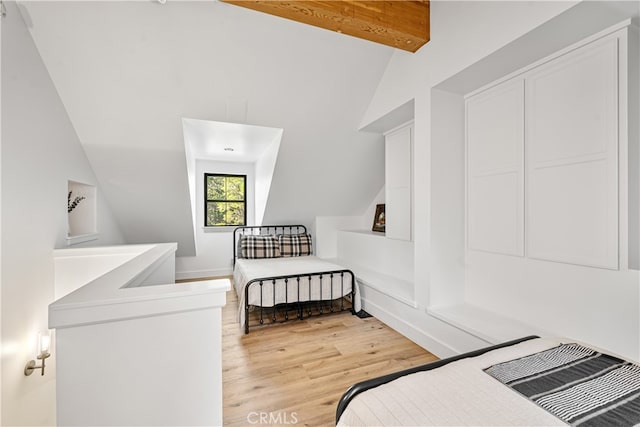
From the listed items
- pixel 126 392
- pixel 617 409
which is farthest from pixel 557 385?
pixel 126 392

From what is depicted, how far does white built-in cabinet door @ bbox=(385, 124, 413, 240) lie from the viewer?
316cm

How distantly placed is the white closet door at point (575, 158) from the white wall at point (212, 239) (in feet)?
13.6

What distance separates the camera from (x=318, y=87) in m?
2.88

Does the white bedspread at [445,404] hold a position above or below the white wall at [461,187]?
below

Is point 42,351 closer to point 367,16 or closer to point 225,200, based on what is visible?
point 225,200

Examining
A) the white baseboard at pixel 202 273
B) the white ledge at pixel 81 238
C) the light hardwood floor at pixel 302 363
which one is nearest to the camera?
the light hardwood floor at pixel 302 363

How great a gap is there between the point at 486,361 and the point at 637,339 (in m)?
1.01

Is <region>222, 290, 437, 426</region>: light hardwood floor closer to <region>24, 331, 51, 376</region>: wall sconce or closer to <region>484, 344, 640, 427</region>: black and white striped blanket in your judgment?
<region>484, 344, 640, 427</region>: black and white striped blanket

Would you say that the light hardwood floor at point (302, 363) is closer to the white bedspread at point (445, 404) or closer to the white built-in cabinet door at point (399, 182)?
the white bedspread at point (445, 404)

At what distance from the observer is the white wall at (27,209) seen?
5.71 feet

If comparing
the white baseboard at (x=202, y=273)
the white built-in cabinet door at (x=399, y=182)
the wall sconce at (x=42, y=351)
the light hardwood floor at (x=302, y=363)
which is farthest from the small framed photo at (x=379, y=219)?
the wall sconce at (x=42, y=351)

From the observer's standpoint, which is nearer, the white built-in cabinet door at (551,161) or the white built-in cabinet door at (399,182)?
the white built-in cabinet door at (551,161)
